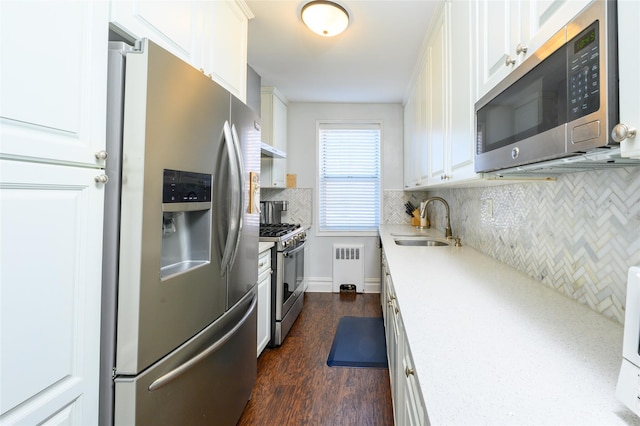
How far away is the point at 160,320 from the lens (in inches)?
37.7

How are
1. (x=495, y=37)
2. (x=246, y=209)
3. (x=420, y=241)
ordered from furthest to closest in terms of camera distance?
(x=420, y=241), (x=246, y=209), (x=495, y=37)

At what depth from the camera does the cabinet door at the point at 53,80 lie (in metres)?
0.63

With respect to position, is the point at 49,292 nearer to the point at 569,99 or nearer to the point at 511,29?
the point at 569,99

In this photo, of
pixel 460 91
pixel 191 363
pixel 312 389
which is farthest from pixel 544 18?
pixel 312 389

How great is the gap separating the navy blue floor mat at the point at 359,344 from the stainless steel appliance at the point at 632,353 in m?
1.90

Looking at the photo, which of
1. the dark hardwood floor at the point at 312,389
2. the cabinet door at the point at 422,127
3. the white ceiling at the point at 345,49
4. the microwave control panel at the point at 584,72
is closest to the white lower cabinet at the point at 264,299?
the dark hardwood floor at the point at 312,389

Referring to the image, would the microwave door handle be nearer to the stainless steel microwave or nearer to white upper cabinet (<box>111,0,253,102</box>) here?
white upper cabinet (<box>111,0,253,102</box>)

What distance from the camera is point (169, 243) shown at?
1108mm

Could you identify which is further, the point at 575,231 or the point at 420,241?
the point at 420,241

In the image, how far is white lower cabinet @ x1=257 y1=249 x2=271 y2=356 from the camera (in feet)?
7.07

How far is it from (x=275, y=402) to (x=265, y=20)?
2.54m

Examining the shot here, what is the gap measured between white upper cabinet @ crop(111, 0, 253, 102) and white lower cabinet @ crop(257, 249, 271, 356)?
45.8 inches

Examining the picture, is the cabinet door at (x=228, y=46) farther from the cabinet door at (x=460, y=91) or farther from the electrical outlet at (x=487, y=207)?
the electrical outlet at (x=487, y=207)

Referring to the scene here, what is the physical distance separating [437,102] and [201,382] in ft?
6.53
